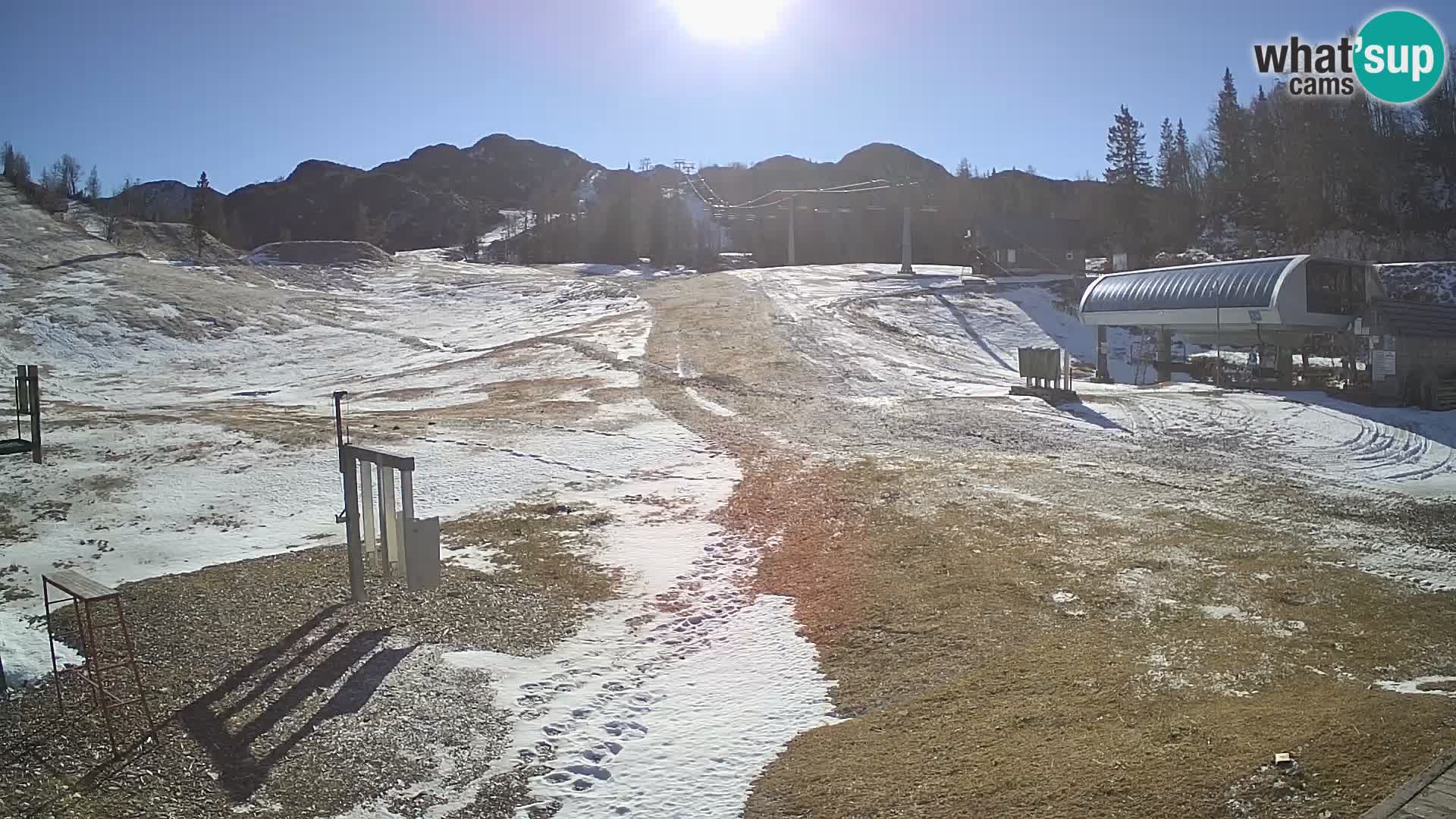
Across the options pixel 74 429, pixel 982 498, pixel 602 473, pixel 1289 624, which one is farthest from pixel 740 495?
pixel 74 429

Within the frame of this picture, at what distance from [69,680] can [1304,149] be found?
70.3 m

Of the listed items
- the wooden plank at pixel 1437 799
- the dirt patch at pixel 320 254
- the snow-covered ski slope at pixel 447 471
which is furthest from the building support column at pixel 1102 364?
the dirt patch at pixel 320 254

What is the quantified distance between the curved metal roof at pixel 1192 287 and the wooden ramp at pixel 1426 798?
2441cm

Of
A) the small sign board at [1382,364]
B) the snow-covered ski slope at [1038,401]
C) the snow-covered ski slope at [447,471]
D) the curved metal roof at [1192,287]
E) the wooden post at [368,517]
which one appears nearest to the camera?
the snow-covered ski slope at [447,471]

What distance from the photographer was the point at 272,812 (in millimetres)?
6066

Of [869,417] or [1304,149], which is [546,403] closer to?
[869,417]

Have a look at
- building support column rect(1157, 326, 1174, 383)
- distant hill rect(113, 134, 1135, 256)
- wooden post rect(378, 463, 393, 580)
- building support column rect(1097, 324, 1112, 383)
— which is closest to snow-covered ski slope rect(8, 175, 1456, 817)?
wooden post rect(378, 463, 393, 580)

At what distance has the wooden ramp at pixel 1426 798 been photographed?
4.59 metres

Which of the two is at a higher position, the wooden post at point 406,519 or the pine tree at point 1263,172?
the pine tree at point 1263,172

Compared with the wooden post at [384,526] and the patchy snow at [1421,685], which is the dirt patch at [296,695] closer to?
the wooden post at [384,526]

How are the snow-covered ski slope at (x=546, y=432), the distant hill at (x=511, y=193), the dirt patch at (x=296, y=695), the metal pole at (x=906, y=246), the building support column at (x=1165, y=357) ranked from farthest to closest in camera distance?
the distant hill at (x=511, y=193) → the metal pole at (x=906, y=246) → the building support column at (x=1165, y=357) → the snow-covered ski slope at (x=546, y=432) → the dirt patch at (x=296, y=695)

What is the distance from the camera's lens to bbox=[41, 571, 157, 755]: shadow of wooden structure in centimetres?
712

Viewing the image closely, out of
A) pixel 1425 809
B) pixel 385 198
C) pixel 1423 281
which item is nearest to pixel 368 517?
pixel 1425 809

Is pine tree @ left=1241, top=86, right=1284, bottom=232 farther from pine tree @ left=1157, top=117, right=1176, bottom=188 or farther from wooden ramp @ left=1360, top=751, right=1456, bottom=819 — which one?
wooden ramp @ left=1360, top=751, right=1456, bottom=819
